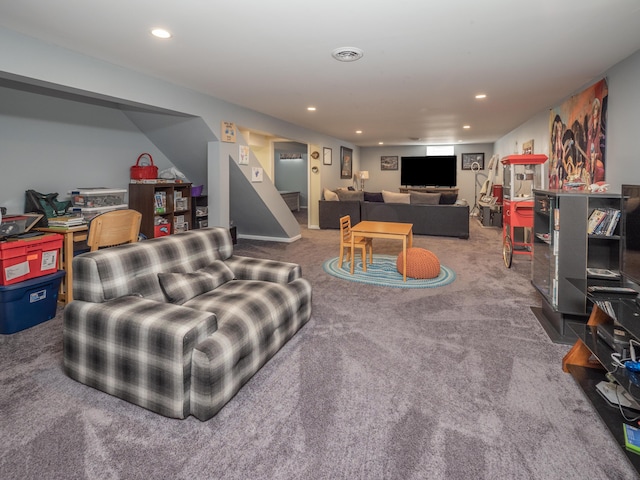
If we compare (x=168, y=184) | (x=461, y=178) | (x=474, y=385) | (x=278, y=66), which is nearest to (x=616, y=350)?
(x=474, y=385)

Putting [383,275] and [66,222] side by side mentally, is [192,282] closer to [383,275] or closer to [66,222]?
[66,222]

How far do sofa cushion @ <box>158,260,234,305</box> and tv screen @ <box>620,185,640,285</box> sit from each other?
2.64m

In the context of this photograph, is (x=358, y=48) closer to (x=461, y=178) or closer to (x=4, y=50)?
(x=4, y=50)

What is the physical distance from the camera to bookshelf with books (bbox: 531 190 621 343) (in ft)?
8.48

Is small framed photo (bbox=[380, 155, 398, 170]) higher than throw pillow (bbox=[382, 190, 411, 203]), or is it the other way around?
small framed photo (bbox=[380, 155, 398, 170])

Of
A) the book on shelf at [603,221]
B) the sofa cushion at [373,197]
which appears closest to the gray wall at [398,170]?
the sofa cushion at [373,197]

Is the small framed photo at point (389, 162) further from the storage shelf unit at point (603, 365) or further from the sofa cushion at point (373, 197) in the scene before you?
the storage shelf unit at point (603, 365)

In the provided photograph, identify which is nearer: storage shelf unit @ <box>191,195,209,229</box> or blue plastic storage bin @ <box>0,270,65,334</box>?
blue plastic storage bin @ <box>0,270,65,334</box>

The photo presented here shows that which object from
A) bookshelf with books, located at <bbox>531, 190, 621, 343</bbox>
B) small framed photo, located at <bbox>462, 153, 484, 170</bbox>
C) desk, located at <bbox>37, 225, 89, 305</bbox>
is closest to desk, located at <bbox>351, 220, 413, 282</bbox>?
bookshelf with books, located at <bbox>531, 190, 621, 343</bbox>

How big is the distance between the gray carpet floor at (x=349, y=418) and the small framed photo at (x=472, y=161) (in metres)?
9.62

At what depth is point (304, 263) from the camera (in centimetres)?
501

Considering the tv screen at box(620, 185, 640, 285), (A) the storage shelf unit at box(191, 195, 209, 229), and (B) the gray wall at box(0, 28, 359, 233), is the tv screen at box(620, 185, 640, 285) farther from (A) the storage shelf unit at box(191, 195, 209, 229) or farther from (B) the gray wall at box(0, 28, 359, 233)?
(A) the storage shelf unit at box(191, 195, 209, 229)

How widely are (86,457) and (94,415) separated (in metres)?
0.31

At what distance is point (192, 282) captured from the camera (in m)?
2.41
